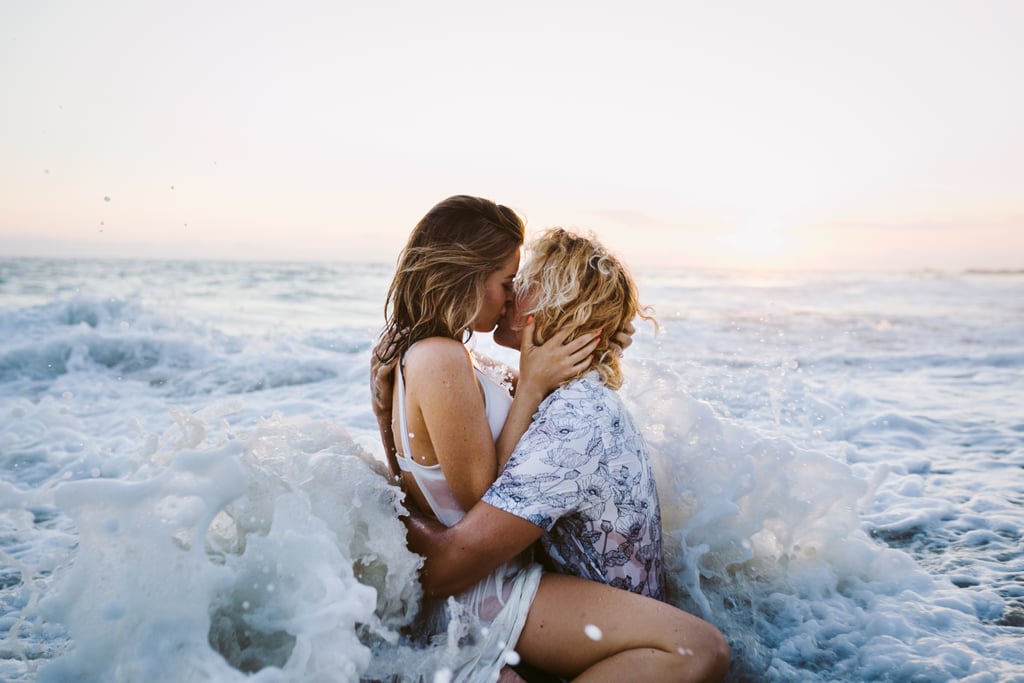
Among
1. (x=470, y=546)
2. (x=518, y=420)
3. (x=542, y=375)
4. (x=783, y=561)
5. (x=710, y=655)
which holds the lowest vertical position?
(x=783, y=561)

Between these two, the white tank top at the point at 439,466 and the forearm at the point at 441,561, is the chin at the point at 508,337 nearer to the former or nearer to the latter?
the white tank top at the point at 439,466

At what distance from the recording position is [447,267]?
3033 mm

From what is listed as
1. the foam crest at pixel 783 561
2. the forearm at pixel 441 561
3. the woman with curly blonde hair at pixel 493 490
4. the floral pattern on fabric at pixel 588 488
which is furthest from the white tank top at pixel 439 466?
the foam crest at pixel 783 561

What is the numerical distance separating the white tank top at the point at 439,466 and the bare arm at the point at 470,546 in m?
0.18

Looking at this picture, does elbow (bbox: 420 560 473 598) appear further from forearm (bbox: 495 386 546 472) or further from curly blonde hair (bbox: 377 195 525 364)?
curly blonde hair (bbox: 377 195 525 364)

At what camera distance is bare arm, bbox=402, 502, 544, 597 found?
8.68 ft

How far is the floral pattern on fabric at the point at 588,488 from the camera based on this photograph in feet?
8.66

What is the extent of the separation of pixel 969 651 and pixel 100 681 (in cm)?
376

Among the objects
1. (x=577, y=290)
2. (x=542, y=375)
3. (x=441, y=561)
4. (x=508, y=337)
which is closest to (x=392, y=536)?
(x=441, y=561)

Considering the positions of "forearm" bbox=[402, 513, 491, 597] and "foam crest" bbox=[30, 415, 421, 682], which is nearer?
"foam crest" bbox=[30, 415, 421, 682]

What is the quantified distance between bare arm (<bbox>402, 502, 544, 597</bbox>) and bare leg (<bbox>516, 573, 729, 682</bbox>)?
0.89 feet

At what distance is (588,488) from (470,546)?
1.61ft

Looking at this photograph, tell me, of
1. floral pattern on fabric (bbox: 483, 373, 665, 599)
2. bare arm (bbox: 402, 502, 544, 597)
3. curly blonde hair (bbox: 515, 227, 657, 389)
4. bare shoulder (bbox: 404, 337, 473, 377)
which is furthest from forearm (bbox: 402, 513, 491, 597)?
curly blonde hair (bbox: 515, 227, 657, 389)

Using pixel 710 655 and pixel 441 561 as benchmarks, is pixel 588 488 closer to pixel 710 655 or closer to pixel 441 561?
pixel 441 561
